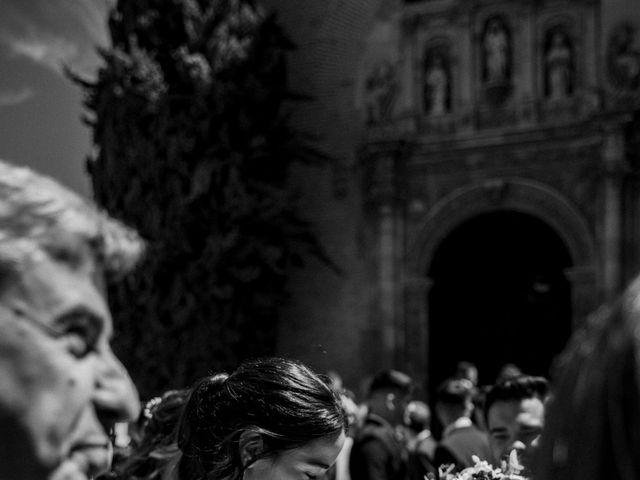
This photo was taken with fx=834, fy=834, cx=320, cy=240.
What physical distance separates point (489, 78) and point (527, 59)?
0.66m

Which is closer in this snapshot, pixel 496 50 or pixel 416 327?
pixel 496 50

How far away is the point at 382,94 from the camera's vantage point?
14.4 metres

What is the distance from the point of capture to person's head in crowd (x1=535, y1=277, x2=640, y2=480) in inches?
33.0

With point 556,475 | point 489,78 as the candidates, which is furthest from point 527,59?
point 556,475

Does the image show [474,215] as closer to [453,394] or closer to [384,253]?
[384,253]

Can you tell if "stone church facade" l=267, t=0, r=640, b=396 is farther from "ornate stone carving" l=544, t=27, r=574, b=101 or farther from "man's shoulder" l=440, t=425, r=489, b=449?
"man's shoulder" l=440, t=425, r=489, b=449

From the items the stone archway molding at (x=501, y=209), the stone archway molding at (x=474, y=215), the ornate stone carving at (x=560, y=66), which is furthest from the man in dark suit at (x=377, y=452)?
the ornate stone carving at (x=560, y=66)

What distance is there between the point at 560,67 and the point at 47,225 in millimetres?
12994

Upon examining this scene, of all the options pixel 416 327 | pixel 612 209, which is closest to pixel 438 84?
pixel 612 209

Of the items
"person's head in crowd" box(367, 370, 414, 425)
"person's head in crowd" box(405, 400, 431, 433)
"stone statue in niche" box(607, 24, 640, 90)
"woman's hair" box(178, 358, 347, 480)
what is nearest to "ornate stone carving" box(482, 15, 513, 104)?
"stone statue in niche" box(607, 24, 640, 90)

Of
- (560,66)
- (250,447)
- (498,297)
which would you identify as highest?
(560,66)

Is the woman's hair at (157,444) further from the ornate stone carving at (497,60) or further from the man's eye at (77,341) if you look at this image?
the ornate stone carving at (497,60)

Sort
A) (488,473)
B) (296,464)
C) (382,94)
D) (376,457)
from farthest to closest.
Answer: (382,94), (376,457), (488,473), (296,464)

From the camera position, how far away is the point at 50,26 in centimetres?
1775
